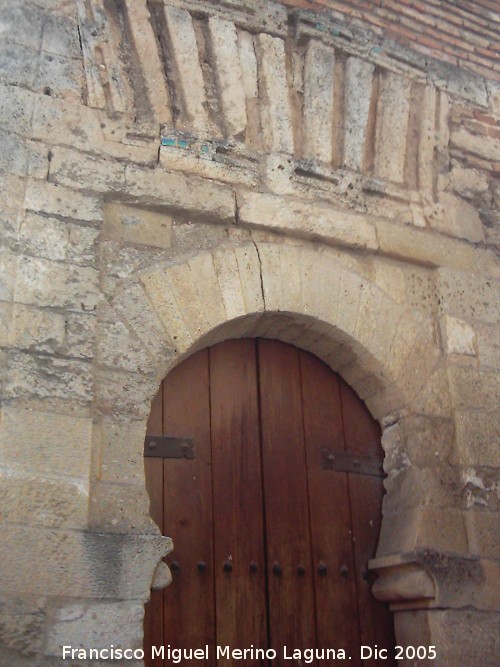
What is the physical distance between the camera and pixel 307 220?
3361 mm

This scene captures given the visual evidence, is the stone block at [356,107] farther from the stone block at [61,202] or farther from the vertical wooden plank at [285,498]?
the stone block at [61,202]

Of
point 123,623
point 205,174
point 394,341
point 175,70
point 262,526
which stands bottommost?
point 123,623

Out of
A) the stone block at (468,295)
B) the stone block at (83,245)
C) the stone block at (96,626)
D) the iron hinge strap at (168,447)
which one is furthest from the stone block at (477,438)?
the stone block at (83,245)

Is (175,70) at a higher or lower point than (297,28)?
lower

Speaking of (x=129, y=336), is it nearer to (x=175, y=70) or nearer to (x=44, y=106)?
(x=44, y=106)

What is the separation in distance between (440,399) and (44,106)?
1947 mm

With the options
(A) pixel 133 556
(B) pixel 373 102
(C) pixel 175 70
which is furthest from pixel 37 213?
(B) pixel 373 102

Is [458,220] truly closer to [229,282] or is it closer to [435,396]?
[435,396]

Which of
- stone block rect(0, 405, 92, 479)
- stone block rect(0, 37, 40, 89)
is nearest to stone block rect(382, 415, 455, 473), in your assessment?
stone block rect(0, 405, 92, 479)

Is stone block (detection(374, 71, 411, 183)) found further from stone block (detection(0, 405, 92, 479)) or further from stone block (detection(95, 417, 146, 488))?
stone block (detection(0, 405, 92, 479))

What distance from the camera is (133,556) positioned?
255cm

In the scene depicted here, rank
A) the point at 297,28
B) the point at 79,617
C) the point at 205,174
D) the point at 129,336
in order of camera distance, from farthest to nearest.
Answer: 1. the point at 297,28
2. the point at 205,174
3. the point at 129,336
4. the point at 79,617

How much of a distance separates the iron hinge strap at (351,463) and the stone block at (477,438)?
1.08ft

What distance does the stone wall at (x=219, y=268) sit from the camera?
2562mm
